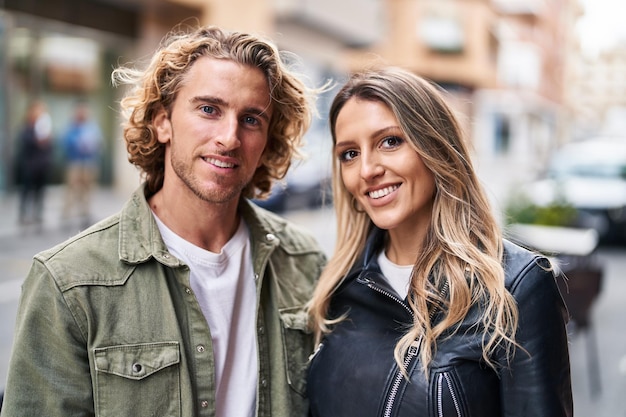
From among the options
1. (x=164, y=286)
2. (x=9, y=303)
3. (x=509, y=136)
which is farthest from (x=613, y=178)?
(x=509, y=136)

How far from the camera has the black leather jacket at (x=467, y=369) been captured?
2031 millimetres

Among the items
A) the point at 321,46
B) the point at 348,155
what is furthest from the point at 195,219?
the point at 321,46

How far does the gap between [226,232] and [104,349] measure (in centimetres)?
67

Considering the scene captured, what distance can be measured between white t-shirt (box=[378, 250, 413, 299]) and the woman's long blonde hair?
0.26 feet

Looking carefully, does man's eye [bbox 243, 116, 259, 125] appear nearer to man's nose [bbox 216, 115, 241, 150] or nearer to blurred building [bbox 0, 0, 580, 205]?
man's nose [bbox 216, 115, 241, 150]

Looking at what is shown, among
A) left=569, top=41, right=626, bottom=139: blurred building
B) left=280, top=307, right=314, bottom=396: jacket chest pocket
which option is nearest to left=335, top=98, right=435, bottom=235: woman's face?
left=280, top=307, right=314, bottom=396: jacket chest pocket

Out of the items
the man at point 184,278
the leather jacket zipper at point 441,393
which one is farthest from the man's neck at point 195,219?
the leather jacket zipper at point 441,393

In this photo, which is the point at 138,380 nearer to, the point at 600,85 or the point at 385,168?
the point at 385,168

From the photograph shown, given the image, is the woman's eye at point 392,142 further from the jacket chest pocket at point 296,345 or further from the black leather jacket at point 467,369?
the jacket chest pocket at point 296,345

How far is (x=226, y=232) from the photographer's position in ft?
8.45

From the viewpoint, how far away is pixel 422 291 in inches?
87.9

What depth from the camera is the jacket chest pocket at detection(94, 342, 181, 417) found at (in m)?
2.08

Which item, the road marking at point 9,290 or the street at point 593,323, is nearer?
the street at point 593,323

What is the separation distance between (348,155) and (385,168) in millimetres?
214
